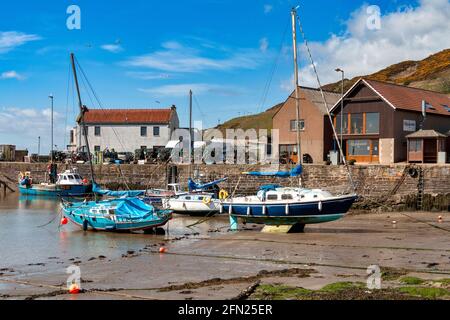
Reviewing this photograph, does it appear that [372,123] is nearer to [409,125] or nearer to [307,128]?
[409,125]

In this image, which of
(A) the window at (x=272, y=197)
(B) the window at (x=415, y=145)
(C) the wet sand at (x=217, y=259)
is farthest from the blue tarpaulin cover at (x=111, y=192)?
(B) the window at (x=415, y=145)

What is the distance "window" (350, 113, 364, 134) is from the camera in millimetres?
52406

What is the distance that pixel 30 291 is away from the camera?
17641 mm

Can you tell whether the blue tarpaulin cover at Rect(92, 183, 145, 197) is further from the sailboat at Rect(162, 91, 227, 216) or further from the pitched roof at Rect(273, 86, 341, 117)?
the pitched roof at Rect(273, 86, 341, 117)

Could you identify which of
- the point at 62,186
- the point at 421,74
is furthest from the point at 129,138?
the point at 421,74

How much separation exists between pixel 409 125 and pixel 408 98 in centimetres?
324

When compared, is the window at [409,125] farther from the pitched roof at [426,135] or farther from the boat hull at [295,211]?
the boat hull at [295,211]

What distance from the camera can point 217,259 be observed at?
23.6m

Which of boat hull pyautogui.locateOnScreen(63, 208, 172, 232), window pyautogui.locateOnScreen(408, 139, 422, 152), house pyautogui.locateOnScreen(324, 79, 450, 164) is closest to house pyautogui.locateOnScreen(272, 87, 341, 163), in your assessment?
house pyautogui.locateOnScreen(324, 79, 450, 164)

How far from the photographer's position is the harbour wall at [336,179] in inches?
1714

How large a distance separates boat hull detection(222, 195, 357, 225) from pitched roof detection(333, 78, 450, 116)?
21834mm

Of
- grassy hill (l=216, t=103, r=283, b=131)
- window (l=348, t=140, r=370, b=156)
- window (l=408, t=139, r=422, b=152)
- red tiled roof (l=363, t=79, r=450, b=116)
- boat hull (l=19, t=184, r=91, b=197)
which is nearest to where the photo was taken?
window (l=408, t=139, r=422, b=152)

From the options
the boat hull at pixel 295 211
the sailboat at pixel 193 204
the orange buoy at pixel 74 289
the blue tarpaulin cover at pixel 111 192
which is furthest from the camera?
the blue tarpaulin cover at pixel 111 192
